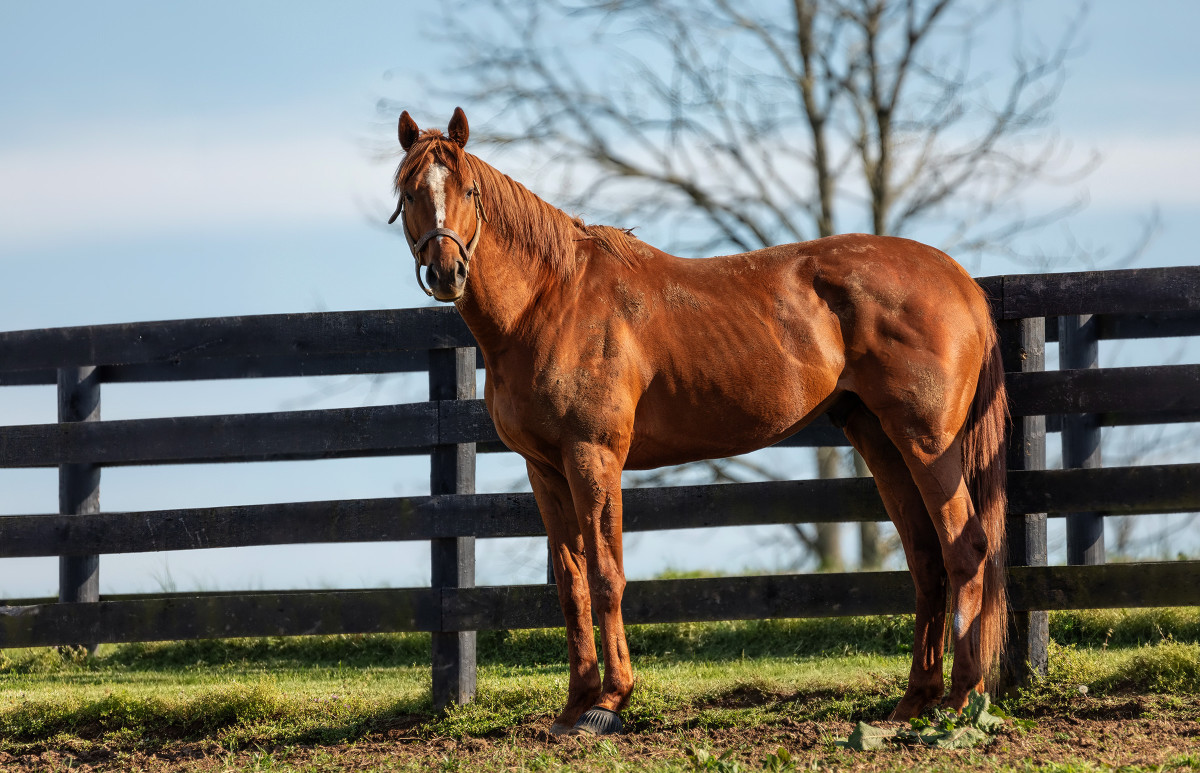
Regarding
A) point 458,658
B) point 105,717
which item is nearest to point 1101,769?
point 458,658

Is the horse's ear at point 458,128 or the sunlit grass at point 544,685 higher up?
the horse's ear at point 458,128

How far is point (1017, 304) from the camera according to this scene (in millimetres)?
5066

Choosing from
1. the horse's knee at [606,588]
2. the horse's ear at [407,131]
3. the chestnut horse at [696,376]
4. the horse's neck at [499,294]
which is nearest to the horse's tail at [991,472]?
the chestnut horse at [696,376]

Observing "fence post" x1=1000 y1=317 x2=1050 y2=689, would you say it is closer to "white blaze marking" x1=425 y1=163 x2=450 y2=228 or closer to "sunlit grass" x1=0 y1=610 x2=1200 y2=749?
"sunlit grass" x1=0 y1=610 x2=1200 y2=749

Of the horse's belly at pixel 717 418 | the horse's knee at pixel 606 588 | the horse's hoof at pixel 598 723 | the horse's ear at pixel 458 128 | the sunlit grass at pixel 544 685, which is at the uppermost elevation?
the horse's ear at pixel 458 128

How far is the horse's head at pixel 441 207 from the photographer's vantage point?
3945 mm

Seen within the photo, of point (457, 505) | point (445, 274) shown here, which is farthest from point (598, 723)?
point (445, 274)

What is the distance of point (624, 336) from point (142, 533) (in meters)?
2.95

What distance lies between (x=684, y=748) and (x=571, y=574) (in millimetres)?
878

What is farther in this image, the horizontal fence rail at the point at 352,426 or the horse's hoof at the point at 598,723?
the horizontal fence rail at the point at 352,426

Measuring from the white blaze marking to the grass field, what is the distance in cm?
208

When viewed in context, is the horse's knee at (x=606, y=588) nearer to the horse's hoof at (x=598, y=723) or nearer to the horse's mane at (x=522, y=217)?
the horse's hoof at (x=598, y=723)

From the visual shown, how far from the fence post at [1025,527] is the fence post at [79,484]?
630 cm

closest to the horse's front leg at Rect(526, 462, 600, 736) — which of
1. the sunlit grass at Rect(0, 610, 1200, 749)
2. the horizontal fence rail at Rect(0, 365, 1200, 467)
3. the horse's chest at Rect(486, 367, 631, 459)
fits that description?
the horse's chest at Rect(486, 367, 631, 459)
